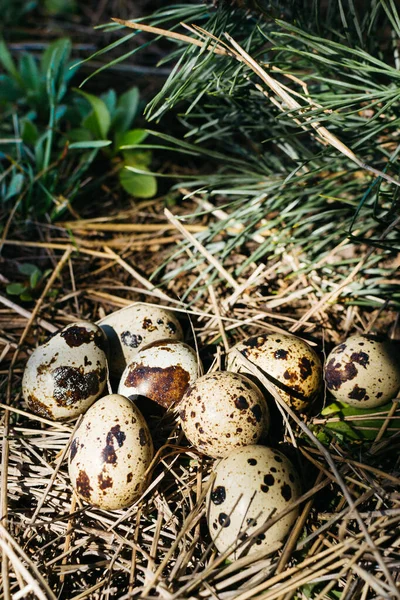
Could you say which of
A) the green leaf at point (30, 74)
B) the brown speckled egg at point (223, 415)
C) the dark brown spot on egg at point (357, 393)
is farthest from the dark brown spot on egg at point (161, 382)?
the green leaf at point (30, 74)

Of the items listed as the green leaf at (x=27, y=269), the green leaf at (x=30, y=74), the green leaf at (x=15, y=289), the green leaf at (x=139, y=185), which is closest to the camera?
the green leaf at (x=15, y=289)

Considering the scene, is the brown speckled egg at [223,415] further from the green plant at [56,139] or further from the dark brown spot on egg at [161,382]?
the green plant at [56,139]

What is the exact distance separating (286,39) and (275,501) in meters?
1.62

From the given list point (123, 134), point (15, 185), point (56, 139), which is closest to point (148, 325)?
point (15, 185)

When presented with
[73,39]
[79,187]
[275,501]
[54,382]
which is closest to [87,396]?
[54,382]

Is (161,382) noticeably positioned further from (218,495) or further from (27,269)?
(27,269)

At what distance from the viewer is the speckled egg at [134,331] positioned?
185cm

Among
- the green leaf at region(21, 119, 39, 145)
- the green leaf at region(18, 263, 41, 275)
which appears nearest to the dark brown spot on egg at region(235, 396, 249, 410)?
the green leaf at region(18, 263, 41, 275)

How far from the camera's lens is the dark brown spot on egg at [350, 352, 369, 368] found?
5.47ft

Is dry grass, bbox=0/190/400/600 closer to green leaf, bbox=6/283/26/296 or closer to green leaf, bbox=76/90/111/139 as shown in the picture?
green leaf, bbox=6/283/26/296

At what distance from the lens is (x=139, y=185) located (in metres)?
2.50

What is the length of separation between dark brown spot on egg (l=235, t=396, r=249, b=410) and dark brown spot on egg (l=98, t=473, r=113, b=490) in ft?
1.36

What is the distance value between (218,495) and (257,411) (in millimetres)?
265

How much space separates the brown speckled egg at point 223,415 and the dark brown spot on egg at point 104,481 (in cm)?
27
